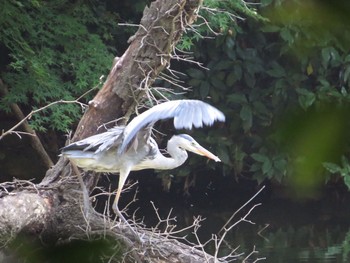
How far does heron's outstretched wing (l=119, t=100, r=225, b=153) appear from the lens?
208 centimetres

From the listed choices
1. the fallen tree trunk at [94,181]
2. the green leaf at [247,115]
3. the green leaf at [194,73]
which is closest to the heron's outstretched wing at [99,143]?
the fallen tree trunk at [94,181]

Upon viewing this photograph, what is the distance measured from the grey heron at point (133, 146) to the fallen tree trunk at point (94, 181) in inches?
7.4

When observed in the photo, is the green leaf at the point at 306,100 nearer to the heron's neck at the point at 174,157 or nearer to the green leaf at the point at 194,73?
the green leaf at the point at 194,73

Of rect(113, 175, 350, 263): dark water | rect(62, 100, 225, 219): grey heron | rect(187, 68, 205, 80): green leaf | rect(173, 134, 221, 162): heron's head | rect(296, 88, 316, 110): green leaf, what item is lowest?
rect(113, 175, 350, 263): dark water

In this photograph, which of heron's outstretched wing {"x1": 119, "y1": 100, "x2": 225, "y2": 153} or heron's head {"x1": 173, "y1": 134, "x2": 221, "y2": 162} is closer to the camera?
→ heron's outstretched wing {"x1": 119, "y1": 100, "x2": 225, "y2": 153}

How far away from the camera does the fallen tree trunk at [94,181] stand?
2932 mm

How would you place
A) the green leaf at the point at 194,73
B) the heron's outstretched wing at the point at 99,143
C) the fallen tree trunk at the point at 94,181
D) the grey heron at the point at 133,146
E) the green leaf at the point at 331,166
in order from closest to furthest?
the green leaf at the point at 331,166 → the green leaf at the point at 194,73 → the grey heron at the point at 133,146 → the heron's outstretched wing at the point at 99,143 → the fallen tree trunk at the point at 94,181

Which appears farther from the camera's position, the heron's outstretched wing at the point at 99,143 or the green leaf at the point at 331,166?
the heron's outstretched wing at the point at 99,143

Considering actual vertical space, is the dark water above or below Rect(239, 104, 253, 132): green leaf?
below

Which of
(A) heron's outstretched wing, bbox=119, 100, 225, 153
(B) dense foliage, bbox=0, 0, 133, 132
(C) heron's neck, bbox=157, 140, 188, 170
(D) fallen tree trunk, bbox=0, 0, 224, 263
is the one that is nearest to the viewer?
(A) heron's outstretched wing, bbox=119, 100, 225, 153

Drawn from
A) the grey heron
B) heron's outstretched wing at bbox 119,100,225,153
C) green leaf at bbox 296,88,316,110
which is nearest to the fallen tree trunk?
the grey heron

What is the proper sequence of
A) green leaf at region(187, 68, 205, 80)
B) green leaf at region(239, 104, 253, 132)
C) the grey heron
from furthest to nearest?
the grey heron → green leaf at region(187, 68, 205, 80) → green leaf at region(239, 104, 253, 132)

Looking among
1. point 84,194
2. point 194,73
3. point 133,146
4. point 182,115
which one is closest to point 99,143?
point 133,146

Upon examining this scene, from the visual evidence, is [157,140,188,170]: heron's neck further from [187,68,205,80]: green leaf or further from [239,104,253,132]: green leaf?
[239,104,253,132]: green leaf
